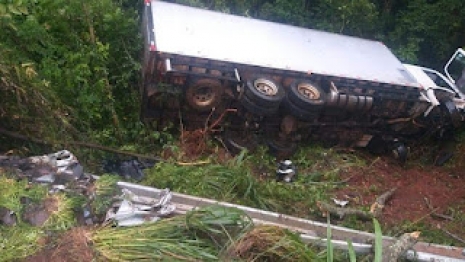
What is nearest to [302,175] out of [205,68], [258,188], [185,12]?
→ [258,188]

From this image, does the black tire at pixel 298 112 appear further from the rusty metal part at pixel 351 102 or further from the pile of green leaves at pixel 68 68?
the pile of green leaves at pixel 68 68

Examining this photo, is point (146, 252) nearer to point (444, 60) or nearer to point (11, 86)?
point (11, 86)

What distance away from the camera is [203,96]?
6.28m

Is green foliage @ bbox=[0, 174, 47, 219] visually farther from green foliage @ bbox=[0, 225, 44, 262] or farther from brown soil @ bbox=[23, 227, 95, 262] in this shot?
brown soil @ bbox=[23, 227, 95, 262]

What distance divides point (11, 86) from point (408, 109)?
19.0 ft

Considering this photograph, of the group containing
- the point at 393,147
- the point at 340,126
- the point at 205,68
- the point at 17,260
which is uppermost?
the point at 205,68

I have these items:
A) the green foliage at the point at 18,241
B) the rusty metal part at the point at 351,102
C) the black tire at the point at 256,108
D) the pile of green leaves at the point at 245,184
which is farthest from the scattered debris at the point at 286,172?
the green foliage at the point at 18,241

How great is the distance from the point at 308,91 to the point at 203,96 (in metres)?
1.53

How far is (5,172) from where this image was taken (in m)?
4.00

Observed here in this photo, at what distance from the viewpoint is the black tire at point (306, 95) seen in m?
6.32

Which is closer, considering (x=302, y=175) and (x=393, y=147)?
(x=302, y=175)

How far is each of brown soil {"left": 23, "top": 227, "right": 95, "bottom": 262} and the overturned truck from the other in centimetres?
273

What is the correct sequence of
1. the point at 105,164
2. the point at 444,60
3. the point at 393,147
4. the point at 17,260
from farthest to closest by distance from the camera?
the point at 444,60 < the point at 393,147 < the point at 105,164 < the point at 17,260

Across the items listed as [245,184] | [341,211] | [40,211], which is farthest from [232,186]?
[40,211]
